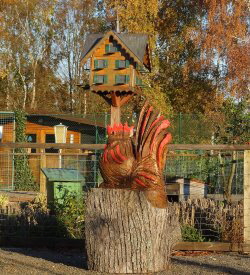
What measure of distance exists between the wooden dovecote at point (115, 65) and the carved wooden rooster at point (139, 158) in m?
11.0

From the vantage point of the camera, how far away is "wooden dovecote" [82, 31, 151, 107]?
18516 mm

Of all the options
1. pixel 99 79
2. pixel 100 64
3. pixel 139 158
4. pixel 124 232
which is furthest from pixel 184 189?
pixel 100 64

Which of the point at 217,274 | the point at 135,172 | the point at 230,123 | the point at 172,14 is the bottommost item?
the point at 217,274

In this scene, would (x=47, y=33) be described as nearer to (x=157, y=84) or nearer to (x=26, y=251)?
(x=157, y=84)

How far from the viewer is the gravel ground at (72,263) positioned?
23.5ft

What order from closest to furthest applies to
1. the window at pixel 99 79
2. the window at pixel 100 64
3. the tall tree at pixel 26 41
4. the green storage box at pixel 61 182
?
1. the green storage box at pixel 61 182
2. the window at pixel 99 79
3. the window at pixel 100 64
4. the tall tree at pixel 26 41

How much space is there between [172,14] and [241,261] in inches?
1223

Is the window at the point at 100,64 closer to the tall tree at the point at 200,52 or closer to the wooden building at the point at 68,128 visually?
the wooden building at the point at 68,128

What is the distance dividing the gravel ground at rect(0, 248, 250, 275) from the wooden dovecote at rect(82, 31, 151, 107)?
33.8 ft

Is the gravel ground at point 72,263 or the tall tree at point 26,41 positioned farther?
the tall tree at point 26,41

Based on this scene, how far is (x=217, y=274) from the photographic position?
7.02 m

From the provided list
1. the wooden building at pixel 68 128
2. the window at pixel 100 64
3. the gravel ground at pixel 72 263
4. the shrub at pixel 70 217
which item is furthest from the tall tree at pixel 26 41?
the gravel ground at pixel 72 263

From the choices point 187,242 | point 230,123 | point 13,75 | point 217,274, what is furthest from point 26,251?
point 13,75

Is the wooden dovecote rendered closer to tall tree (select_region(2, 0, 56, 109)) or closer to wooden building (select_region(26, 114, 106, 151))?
wooden building (select_region(26, 114, 106, 151))
